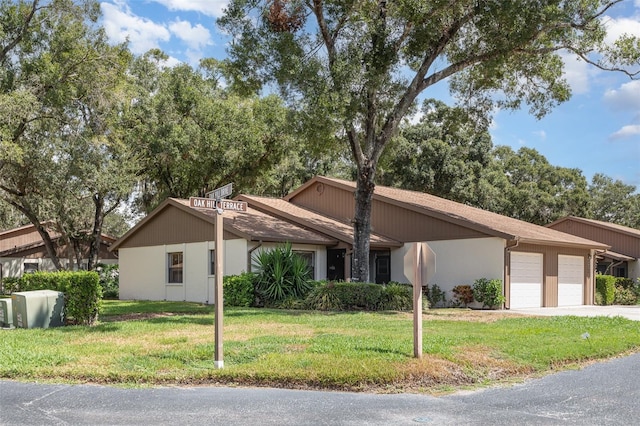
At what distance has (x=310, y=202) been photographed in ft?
94.7

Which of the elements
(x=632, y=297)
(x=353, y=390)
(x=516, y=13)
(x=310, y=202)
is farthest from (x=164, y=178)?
(x=353, y=390)

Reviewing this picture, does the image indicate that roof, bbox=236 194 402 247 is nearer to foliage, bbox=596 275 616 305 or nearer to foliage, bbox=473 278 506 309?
foliage, bbox=473 278 506 309

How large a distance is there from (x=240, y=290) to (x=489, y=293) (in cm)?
847

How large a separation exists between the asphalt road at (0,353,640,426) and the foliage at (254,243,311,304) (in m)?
11.9

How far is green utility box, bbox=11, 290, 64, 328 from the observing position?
13711mm

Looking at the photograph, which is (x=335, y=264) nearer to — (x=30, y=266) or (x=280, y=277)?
(x=280, y=277)

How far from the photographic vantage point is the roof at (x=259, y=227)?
70.4 feet

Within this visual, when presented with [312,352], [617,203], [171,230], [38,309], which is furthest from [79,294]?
[617,203]

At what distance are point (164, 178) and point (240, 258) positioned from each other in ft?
40.2

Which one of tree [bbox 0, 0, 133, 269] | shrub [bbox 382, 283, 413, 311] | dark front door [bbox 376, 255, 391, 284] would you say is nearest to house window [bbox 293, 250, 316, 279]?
dark front door [bbox 376, 255, 391, 284]

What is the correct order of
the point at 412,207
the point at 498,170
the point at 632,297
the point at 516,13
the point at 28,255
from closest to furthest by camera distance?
the point at 516,13
the point at 412,207
the point at 632,297
the point at 28,255
the point at 498,170

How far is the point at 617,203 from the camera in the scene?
55.9 m

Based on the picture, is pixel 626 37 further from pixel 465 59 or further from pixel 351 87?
pixel 351 87

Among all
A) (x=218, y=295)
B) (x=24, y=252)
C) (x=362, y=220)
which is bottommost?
(x=24, y=252)
